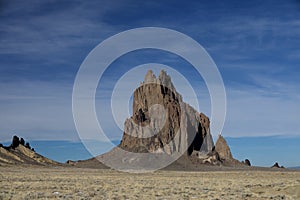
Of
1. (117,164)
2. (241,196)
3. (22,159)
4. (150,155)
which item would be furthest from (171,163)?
(241,196)

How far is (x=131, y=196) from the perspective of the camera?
31.1m

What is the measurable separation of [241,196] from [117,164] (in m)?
159

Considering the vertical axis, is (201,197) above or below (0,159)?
below

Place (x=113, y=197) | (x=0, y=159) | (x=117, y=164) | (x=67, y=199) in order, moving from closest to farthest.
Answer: (x=67, y=199) < (x=113, y=197) < (x=0, y=159) < (x=117, y=164)

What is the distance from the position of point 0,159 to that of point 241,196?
156 m

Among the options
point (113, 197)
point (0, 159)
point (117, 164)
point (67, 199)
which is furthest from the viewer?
point (117, 164)

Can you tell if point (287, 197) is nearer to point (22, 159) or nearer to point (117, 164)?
point (117, 164)

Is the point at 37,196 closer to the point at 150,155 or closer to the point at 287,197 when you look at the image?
the point at 287,197

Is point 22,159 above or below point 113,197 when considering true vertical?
above

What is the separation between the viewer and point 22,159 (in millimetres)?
191500

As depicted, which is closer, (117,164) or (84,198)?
(84,198)

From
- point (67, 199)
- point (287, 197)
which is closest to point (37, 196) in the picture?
point (67, 199)

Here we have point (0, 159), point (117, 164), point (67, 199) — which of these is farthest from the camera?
point (117, 164)

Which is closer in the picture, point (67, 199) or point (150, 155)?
point (67, 199)
